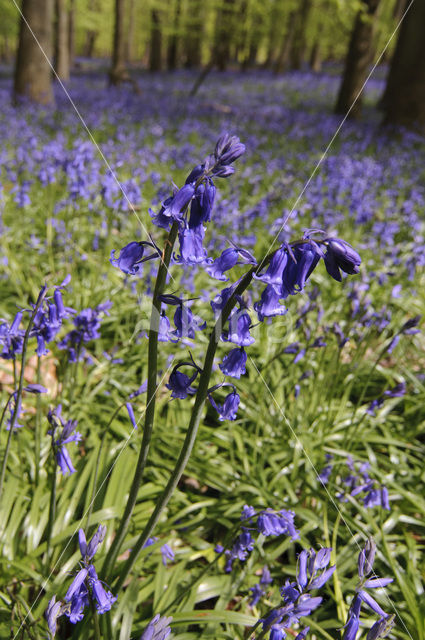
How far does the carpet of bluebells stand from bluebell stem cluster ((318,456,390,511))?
0.05ft

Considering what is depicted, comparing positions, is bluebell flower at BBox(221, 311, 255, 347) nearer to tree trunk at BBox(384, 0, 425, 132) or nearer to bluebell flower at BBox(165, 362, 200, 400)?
bluebell flower at BBox(165, 362, 200, 400)

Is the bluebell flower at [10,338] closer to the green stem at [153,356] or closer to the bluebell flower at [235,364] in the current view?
the green stem at [153,356]

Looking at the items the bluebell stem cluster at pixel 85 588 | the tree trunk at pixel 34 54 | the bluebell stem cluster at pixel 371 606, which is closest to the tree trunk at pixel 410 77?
the tree trunk at pixel 34 54

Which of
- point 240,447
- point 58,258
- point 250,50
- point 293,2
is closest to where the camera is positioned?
point 240,447

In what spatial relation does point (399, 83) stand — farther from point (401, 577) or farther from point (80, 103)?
point (401, 577)

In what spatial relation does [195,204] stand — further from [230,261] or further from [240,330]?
[240,330]

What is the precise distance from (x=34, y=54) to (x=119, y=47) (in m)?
6.13

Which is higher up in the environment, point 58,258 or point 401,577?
point 58,258

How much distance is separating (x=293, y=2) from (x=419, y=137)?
1544 cm

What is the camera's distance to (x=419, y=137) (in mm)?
11883

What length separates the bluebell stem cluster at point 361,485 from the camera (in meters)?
2.46

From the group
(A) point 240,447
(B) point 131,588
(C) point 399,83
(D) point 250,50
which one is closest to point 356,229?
(A) point 240,447

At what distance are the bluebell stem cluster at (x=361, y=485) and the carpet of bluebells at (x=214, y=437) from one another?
2 centimetres

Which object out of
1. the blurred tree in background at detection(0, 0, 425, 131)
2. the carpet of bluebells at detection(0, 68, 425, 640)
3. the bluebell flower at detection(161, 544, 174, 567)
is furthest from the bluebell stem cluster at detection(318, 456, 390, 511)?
the blurred tree in background at detection(0, 0, 425, 131)
